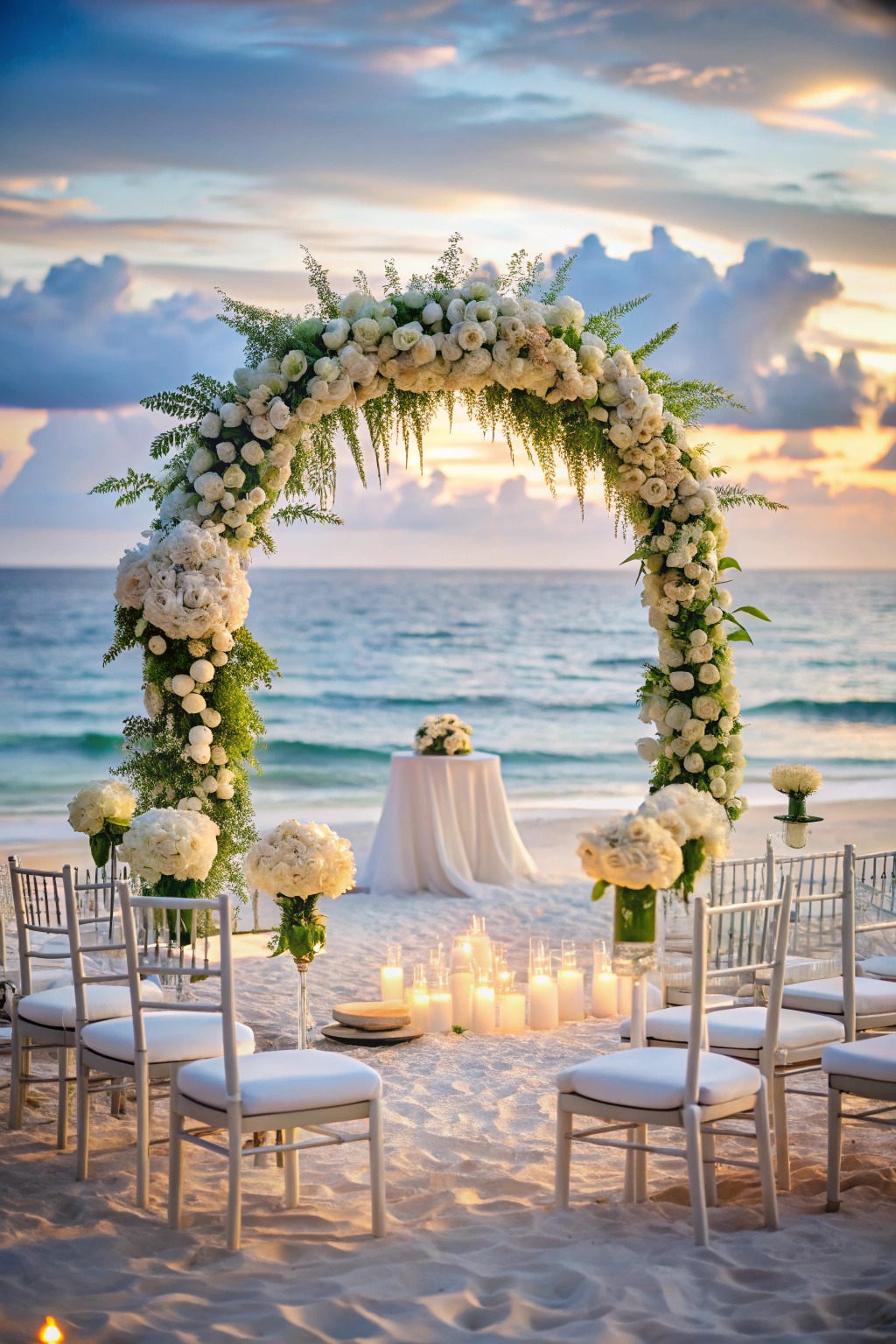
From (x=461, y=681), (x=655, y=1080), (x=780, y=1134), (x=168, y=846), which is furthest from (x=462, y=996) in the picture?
(x=461, y=681)

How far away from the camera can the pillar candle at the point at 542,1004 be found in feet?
19.7

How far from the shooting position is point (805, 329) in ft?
75.7

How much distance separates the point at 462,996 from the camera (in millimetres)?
6098

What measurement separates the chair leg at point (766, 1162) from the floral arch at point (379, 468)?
1.94 meters

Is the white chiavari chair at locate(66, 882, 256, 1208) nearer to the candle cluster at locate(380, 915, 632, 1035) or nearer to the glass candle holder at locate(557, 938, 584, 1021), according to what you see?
the candle cluster at locate(380, 915, 632, 1035)

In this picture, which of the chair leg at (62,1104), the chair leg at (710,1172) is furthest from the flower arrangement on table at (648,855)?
the chair leg at (62,1104)

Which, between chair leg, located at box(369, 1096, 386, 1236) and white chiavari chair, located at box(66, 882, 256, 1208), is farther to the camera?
white chiavari chair, located at box(66, 882, 256, 1208)

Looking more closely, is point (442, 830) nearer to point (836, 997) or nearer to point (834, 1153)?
point (836, 997)

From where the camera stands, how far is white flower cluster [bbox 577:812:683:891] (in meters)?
3.42

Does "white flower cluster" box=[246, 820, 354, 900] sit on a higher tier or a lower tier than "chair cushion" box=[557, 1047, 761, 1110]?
higher

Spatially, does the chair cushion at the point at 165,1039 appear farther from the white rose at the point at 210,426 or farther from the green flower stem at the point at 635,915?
the white rose at the point at 210,426

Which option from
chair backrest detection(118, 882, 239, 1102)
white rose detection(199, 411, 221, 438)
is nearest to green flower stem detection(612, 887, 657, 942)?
chair backrest detection(118, 882, 239, 1102)

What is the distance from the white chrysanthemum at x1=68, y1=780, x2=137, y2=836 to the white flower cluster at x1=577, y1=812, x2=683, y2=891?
88.8 inches

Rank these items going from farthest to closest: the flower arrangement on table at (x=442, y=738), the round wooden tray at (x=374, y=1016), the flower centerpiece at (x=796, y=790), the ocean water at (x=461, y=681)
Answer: the ocean water at (x=461, y=681), the flower arrangement on table at (x=442, y=738), the round wooden tray at (x=374, y=1016), the flower centerpiece at (x=796, y=790)
